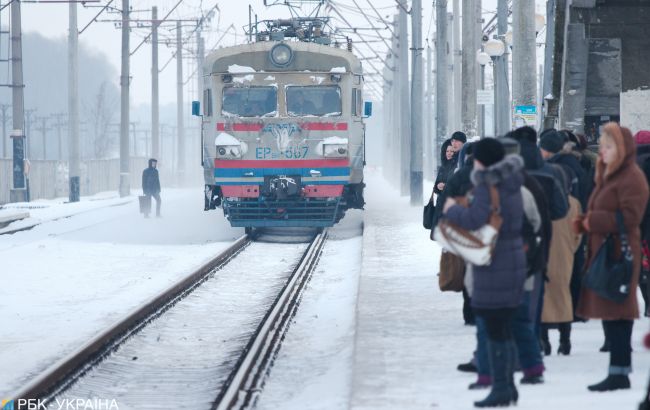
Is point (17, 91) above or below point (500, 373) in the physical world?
above

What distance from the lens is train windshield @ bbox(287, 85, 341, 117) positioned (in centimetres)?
2314

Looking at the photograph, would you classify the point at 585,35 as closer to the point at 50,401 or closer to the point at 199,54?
the point at 50,401

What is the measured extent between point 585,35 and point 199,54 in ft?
177

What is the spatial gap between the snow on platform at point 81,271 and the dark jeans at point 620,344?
4645 millimetres

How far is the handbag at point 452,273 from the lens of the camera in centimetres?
1068

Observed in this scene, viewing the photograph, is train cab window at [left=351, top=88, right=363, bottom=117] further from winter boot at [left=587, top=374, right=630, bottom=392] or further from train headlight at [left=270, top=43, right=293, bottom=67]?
winter boot at [left=587, top=374, right=630, bottom=392]

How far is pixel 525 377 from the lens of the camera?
861cm

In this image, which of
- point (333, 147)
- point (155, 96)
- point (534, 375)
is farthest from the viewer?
point (155, 96)

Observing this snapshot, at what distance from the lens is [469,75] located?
2686cm

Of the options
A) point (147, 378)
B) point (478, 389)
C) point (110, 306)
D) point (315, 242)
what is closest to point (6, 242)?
point (315, 242)

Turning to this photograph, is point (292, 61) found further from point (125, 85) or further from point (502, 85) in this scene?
point (125, 85)

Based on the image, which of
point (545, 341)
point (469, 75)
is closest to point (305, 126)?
point (469, 75)

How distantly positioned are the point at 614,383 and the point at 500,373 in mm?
940

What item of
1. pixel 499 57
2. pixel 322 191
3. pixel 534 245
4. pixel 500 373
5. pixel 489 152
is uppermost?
pixel 499 57
